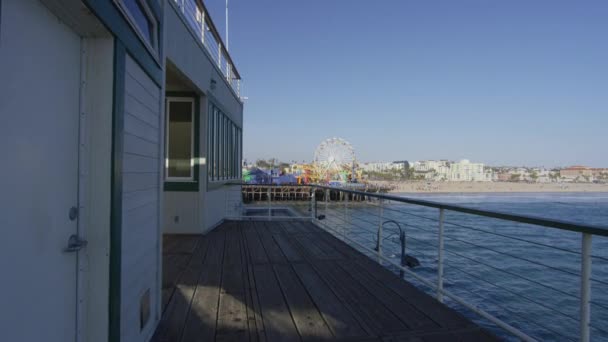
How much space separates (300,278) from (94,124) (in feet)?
7.21

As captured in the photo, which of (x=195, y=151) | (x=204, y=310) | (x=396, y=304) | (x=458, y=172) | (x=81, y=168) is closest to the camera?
(x=81, y=168)

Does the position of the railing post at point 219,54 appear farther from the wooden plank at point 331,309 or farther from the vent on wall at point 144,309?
the vent on wall at point 144,309

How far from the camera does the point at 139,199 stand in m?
1.80

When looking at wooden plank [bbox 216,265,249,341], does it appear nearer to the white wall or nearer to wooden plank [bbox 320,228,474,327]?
the white wall

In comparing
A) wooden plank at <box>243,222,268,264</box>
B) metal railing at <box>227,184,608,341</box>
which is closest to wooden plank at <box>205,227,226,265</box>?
wooden plank at <box>243,222,268,264</box>

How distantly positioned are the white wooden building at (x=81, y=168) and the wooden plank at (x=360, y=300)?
4.21ft

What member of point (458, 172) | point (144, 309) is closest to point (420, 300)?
point (144, 309)

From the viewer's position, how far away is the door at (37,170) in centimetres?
92

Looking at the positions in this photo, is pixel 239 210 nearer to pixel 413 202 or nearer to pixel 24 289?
pixel 413 202

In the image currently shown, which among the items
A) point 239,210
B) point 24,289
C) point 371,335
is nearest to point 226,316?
point 371,335

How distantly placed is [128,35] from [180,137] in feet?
12.9

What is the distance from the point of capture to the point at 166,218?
206 inches

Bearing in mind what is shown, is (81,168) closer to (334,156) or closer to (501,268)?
(501,268)

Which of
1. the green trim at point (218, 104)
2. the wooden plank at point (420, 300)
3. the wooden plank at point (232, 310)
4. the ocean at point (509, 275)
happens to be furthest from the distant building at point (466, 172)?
the wooden plank at point (232, 310)
